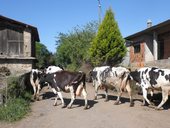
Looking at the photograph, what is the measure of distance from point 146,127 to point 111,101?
5949mm

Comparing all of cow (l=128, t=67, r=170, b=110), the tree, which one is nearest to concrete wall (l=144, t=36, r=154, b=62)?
the tree

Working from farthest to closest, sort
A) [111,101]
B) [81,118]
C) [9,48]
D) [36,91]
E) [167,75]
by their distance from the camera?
[9,48], [36,91], [111,101], [167,75], [81,118]

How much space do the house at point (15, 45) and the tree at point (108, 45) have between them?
19.1 feet

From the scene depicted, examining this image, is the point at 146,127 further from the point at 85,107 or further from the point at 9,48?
the point at 9,48

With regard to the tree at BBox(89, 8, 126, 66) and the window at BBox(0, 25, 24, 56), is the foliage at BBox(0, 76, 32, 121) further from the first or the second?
the tree at BBox(89, 8, 126, 66)

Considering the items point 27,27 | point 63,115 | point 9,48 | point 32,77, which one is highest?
point 27,27

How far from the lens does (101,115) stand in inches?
496

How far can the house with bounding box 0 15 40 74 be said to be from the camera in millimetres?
28922

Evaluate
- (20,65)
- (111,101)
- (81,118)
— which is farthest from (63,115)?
(20,65)

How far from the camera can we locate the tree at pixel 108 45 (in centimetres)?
2920

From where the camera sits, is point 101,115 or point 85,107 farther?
point 85,107

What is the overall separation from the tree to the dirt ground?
45.3 feet

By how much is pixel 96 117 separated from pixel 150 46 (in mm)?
21243

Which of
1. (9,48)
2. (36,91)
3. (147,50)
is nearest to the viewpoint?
(36,91)
